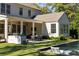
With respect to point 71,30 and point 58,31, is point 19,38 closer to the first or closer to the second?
point 58,31

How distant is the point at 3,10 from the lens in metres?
27.7

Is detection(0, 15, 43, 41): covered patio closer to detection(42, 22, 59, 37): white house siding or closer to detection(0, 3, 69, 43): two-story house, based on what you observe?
detection(0, 3, 69, 43): two-story house

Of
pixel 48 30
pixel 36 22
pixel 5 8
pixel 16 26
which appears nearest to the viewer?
pixel 5 8

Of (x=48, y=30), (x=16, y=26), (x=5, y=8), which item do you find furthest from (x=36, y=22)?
(x=5, y=8)

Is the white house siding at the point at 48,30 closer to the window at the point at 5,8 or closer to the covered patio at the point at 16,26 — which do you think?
Result: the covered patio at the point at 16,26

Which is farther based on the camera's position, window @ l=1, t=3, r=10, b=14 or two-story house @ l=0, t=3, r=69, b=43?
two-story house @ l=0, t=3, r=69, b=43

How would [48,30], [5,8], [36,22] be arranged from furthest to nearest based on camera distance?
1. [48,30]
2. [36,22]
3. [5,8]

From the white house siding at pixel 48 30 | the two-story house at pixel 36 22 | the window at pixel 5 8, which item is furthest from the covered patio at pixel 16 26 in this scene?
the window at pixel 5 8

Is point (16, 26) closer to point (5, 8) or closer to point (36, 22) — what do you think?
point (5, 8)

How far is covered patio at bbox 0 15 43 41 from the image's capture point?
23491 millimetres

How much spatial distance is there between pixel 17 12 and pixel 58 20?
6.45m

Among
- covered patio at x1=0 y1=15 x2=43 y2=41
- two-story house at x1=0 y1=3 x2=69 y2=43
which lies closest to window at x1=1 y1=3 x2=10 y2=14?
two-story house at x1=0 y1=3 x2=69 y2=43

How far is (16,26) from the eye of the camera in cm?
2897

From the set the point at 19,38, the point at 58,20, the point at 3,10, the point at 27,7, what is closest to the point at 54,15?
the point at 58,20
